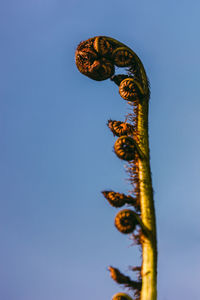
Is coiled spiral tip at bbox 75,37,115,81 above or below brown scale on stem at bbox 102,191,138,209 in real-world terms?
above

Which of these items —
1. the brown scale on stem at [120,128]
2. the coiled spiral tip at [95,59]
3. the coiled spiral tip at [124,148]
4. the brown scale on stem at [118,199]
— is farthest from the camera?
the coiled spiral tip at [95,59]

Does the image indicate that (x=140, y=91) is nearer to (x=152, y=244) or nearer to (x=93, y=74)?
(x=93, y=74)

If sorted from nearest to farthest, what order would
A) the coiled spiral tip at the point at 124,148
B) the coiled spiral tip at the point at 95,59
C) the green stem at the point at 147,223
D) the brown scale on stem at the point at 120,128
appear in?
the green stem at the point at 147,223, the coiled spiral tip at the point at 124,148, the brown scale on stem at the point at 120,128, the coiled spiral tip at the point at 95,59

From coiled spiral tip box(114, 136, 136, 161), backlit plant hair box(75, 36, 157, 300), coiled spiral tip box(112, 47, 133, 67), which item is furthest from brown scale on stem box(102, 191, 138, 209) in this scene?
coiled spiral tip box(112, 47, 133, 67)

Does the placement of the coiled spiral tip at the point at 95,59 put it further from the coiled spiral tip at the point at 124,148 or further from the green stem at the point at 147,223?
the coiled spiral tip at the point at 124,148

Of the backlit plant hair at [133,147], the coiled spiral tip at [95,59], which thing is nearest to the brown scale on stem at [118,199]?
the backlit plant hair at [133,147]

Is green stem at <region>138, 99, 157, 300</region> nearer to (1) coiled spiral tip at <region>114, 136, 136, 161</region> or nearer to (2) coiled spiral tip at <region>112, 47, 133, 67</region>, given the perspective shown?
(1) coiled spiral tip at <region>114, 136, 136, 161</region>

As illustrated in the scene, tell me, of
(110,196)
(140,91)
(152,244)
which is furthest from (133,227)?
(140,91)

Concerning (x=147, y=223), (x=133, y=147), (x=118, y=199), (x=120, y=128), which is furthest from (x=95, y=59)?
(x=147, y=223)
